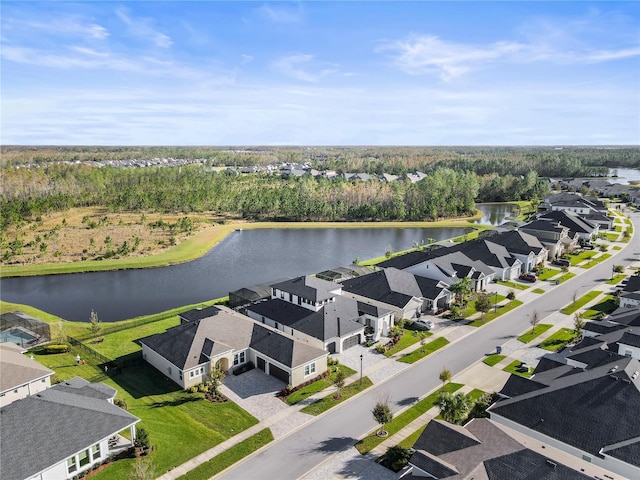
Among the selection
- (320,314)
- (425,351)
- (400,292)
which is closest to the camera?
(425,351)

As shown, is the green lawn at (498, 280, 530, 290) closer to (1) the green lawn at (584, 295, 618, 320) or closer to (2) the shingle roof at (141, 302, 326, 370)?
(1) the green lawn at (584, 295, 618, 320)

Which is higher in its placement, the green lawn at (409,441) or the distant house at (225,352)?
the distant house at (225,352)

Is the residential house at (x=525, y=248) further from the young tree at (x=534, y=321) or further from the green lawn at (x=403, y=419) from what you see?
the green lawn at (x=403, y=419)

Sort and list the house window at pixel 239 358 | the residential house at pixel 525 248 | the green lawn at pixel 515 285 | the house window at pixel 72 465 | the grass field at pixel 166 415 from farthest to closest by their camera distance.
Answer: the residential house at pixel 525 248 → the green lawn at pixel 515 285 → the house window at pixel 239 358 → the grass field at pixel 166 415 → the house window at pixel 72 465

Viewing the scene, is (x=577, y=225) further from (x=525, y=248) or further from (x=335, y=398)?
(x=335, y=398)

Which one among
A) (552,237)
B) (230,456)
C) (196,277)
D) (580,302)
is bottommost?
(230,456)

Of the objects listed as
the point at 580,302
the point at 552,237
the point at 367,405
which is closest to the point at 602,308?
the point at 580,302

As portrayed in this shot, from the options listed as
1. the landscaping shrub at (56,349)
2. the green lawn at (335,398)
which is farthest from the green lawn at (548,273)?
the landscaping shrub at (56,349)

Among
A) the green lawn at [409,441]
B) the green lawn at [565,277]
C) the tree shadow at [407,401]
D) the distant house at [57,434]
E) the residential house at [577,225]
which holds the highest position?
the residential house at [577,225]
